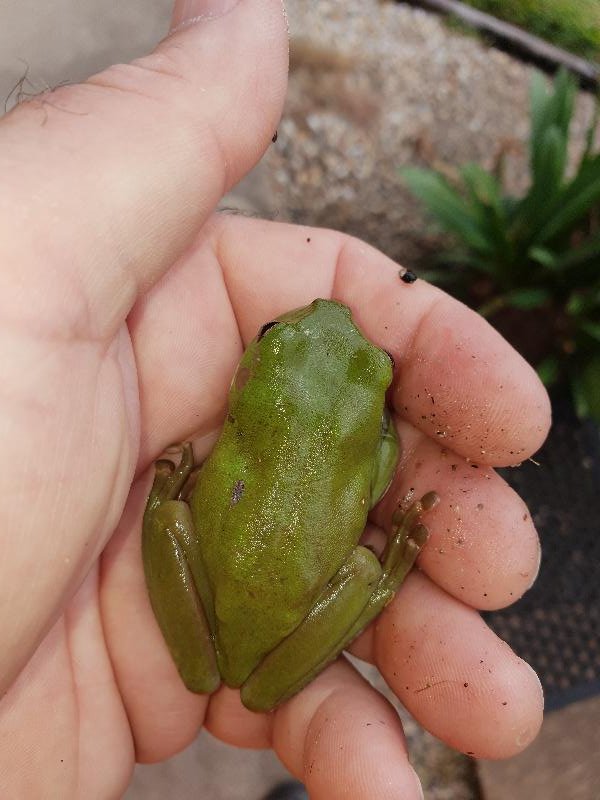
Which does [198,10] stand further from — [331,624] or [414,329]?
[331,624]

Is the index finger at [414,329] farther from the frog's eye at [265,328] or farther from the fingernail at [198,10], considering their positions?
the fingernail at [198,10]

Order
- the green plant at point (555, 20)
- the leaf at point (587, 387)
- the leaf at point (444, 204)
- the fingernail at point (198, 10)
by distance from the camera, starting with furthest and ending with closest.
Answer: the green plant at point (555, 20) → the leaf at point (444, 204) → the leaf at point (587, 387) → the fingernail at point (198, 10)

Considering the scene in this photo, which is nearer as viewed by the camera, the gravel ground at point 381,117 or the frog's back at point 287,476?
the frog's back at point 287,476

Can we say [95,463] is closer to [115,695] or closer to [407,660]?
[115,695]

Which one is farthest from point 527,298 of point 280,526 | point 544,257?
point 280,526

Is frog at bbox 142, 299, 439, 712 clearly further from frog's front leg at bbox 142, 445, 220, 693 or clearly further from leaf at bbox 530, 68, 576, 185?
leaf at bbox 530, 68, 576, 185

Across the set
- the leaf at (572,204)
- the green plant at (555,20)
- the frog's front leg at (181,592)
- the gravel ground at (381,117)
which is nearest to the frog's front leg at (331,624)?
the frog's front leg at (181,592)

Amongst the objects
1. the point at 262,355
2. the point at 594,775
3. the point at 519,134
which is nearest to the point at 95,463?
the point at 262,355

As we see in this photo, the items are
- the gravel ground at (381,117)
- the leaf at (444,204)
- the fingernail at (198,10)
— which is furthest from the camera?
the gravel ground at (381,117)
